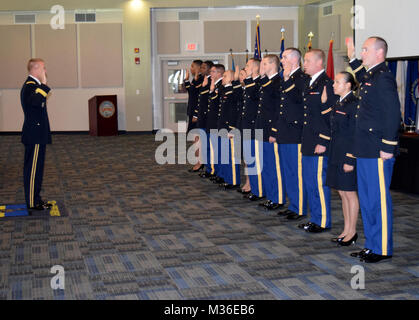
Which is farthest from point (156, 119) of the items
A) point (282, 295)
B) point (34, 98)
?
point (282, 295)

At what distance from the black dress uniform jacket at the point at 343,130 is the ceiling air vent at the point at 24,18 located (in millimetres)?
13003

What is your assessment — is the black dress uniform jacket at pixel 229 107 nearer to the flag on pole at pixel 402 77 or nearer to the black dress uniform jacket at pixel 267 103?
the black dress uniform jacket at pixel 267 103

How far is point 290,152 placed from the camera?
18.1 ft

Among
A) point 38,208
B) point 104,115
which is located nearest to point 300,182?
point 38,208

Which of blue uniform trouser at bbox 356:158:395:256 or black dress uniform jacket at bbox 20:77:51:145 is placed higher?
black dress uniform jacket at bbox 20:77:51:145

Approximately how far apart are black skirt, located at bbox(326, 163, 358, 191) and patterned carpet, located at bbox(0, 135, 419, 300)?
1.63 feet

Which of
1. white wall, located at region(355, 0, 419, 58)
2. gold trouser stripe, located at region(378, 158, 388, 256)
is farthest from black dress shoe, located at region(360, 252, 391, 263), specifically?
white wall, located at region(355, 0, 419, 58)

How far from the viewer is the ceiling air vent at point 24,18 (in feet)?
51.0

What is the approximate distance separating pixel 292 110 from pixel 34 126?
2702mm

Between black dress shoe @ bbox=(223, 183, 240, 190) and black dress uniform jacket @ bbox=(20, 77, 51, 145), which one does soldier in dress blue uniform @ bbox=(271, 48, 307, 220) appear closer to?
black dress shoe @ bbox=(223, 183, 240, 190)

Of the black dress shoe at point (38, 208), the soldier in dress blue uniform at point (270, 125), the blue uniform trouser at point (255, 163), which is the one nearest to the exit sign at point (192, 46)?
the blue uniform trouser at point (255, 163)

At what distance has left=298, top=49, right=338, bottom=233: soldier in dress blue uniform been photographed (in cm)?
484

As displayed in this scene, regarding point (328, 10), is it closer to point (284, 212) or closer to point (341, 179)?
point (284, 212)

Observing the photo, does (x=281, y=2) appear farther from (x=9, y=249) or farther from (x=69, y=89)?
(x=9, y=249)
